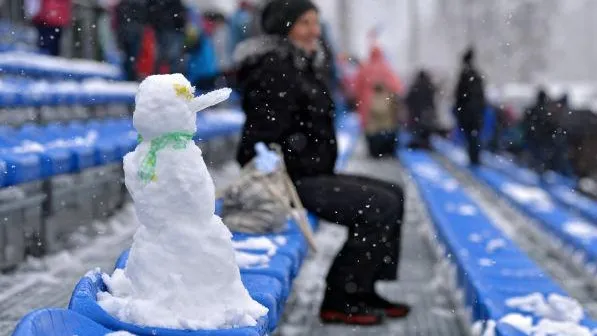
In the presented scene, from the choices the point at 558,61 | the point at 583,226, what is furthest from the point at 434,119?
the point at 558,61

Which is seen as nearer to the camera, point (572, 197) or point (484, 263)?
point (484, 263)

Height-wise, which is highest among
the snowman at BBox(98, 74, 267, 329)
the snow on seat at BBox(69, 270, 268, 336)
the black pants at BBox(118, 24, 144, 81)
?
the black pants at BBox(118, 24, 144, 81)

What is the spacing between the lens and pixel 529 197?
30.1ft

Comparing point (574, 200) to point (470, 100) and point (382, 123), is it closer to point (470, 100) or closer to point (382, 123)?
point (470, 100)

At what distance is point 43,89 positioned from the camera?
627 cm

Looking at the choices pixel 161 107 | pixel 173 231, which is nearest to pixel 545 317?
pixel 173 231

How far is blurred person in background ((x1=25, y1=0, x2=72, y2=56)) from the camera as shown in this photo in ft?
30.4

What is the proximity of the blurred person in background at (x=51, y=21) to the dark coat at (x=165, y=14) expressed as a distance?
1040 mm

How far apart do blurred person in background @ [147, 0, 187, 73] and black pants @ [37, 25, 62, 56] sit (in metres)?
1.20

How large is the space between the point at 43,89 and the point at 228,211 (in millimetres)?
2766

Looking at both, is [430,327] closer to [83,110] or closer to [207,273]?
[207,273]

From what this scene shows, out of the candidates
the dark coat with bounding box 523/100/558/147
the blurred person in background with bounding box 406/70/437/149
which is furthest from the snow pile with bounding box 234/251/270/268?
the blurred person in background with bounding box 406/70/437/149

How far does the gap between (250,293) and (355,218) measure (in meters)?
1.33

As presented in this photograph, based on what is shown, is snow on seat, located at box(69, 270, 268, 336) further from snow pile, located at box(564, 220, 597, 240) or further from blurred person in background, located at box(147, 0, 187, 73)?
blurred person in background, located at box(147, 0, 187, 73)
